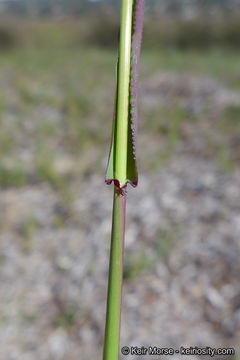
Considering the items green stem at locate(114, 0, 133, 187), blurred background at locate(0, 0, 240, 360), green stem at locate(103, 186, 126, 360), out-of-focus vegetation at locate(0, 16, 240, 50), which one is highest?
out-of-focus vegetation at locate(0, 16, 240, 50)

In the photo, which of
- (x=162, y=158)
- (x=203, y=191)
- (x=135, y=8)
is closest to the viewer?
(x=135, y=8)

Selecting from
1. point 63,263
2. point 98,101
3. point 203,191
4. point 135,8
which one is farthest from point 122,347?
point 98,101

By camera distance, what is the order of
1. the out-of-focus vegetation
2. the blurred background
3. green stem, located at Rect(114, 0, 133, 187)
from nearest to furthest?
green stem, located at Rect(114, 0, 133, 187)
the blurred background
the out-of-focus vegetation

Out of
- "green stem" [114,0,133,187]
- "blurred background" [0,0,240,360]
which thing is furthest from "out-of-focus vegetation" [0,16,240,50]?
"green stem" [114,0,133,187]

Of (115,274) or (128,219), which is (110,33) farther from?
(115,274)

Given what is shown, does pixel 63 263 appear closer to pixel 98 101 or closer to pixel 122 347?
pixel 122 347

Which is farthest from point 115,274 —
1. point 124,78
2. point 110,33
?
point 110,33

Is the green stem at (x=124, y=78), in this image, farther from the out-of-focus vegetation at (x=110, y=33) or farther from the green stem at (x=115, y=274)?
the out-of-focus vegetation at (x=110, y=33)

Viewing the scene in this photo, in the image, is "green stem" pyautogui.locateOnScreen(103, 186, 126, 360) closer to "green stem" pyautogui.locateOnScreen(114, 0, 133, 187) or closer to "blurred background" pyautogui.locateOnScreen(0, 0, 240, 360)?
"green stem" pyautogui.locateOnScreen(114, 0, 133, 187)
